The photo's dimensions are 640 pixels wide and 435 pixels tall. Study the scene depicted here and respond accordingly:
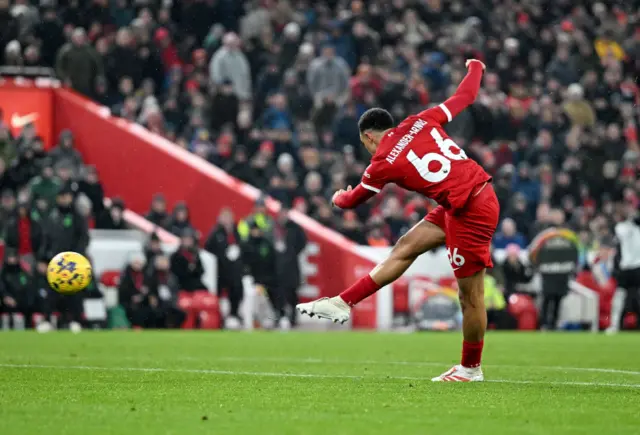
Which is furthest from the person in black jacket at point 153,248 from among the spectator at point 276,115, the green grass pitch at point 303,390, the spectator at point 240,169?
the green grass pitch at point 303,390

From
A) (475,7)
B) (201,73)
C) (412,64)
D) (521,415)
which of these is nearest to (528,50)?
(475,7)

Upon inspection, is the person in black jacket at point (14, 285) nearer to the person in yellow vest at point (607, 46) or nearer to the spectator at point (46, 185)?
the spectator at point (46, 185)

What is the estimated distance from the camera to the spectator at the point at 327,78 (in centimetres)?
2604

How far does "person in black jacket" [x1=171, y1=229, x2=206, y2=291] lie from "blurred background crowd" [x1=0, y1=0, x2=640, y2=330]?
140 mm

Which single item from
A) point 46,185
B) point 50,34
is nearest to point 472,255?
point 46,185

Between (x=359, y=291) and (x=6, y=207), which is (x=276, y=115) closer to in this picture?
(x=6, y=207)

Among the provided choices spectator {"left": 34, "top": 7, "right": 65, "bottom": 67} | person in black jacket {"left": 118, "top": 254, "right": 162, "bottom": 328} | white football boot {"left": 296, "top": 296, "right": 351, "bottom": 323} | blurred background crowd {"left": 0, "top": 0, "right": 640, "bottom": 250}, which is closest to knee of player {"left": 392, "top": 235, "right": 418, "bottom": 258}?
white football boot {"left": 296, "top": 296, "right": 351, "bottom": 323}

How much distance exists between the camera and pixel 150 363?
12211 millimetres

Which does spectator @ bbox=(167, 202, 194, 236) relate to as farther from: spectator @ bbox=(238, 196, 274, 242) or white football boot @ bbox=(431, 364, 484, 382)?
white football boot @ bbox=(431, 364, 484, 382)

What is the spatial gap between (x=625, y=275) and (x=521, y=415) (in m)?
16.1

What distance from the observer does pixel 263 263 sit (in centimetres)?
2308

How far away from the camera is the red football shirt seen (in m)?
9.98

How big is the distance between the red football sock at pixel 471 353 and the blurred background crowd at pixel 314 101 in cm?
1187

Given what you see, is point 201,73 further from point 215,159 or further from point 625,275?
point 625,275
